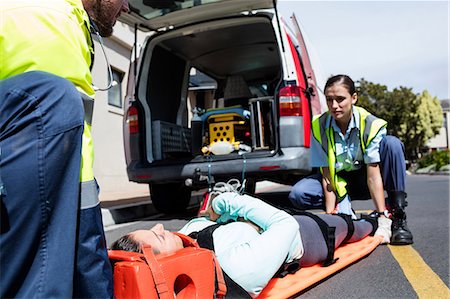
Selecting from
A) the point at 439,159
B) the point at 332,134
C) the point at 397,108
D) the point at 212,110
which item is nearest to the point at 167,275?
the point at 332,134

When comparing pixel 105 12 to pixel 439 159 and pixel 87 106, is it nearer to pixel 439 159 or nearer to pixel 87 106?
pixel 87 106

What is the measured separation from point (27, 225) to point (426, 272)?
2.25 metres

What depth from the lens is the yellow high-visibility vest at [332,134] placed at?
144 inches

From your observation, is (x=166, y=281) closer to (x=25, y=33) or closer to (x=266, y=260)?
(x=266, y=260)

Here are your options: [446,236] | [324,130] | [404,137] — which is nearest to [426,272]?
[446,236]

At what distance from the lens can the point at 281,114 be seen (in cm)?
467

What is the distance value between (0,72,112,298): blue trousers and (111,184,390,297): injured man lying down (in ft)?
2.21

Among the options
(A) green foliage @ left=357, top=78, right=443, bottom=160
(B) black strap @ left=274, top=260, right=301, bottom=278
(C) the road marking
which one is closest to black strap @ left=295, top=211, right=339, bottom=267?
(B) black strap @ left=274, top=260, right=301, bottom=278

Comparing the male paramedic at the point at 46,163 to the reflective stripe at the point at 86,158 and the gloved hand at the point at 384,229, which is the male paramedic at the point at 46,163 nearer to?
the reflective stripe at the point at 86,158

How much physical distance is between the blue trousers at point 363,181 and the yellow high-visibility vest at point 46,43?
108 inches

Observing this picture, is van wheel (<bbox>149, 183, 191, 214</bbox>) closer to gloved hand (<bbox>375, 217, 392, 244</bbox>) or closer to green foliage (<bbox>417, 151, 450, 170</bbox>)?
gloved hand (<bbox>375, 217, 392, 244</bbox>)

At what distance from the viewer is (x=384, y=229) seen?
11.5ft

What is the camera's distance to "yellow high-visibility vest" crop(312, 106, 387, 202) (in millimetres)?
3658

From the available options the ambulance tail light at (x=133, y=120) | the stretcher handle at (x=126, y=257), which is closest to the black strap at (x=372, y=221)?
the stretcher handle at (x=126, y=257)
